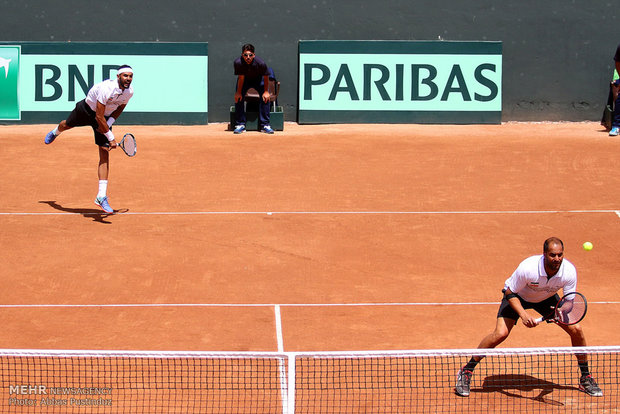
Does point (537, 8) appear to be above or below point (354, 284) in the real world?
above

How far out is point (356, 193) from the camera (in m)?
14.1

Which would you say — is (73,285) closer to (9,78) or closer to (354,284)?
(354,284)

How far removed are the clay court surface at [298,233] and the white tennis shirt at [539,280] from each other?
1.33 meters

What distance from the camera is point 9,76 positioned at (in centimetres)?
1778

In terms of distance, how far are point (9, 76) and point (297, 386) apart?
1244cm

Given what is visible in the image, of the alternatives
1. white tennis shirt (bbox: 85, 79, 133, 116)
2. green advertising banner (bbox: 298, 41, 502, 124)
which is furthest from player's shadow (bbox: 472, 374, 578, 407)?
green advertising banner (bbox: 298, 41, 502, 124)

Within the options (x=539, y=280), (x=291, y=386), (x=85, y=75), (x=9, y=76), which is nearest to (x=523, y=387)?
(x=539, y=280)

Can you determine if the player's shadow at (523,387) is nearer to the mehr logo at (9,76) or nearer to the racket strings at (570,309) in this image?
the racket strings at (570,309)

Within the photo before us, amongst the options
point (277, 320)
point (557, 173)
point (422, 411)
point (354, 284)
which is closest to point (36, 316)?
point (277, 320)

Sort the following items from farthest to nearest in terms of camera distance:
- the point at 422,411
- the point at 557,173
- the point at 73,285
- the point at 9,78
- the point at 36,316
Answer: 1. the point at 9,78
2. the point at 557,173
3. the point at 73,285
4. the point at 36,316
5. the point at 422,411

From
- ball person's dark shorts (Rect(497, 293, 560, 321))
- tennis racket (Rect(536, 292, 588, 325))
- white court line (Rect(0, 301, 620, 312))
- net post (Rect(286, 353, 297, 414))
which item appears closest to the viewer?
net post (Rect(286, 353, 297, 414))

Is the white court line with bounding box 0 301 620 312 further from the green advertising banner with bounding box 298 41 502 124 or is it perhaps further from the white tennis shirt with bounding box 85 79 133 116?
the green advertising banner with bounding box 298 41 502 124

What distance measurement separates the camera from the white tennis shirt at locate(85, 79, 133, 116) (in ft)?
38.8

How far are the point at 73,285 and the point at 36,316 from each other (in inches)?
41.2
